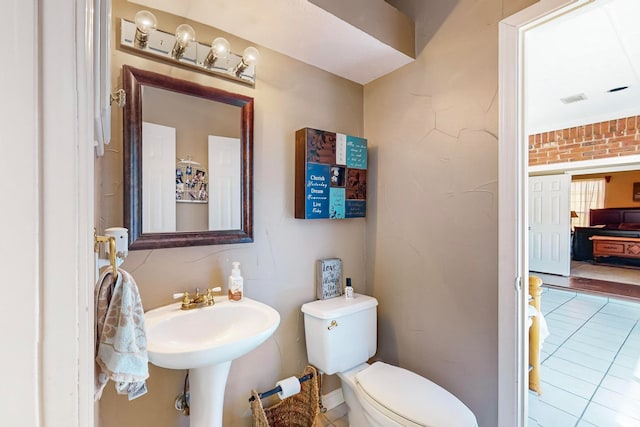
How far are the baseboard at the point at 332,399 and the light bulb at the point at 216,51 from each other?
2019mm

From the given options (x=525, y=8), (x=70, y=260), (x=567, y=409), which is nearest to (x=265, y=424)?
(x=70, y=260)

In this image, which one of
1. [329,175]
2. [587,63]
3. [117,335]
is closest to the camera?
[117,335]

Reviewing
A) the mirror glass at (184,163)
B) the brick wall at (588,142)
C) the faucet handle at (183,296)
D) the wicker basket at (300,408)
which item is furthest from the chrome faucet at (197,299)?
the brick wall at (588,142)

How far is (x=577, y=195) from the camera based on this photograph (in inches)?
308

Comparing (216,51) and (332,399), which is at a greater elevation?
(216,51)

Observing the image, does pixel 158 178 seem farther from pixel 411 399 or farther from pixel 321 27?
pixel 411 399

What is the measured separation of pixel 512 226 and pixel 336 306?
3.22ft

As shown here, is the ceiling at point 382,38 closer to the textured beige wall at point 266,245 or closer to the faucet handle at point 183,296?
the textured beige wall at point 266,245

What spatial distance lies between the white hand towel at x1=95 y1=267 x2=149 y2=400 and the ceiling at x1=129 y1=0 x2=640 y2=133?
4.11ft

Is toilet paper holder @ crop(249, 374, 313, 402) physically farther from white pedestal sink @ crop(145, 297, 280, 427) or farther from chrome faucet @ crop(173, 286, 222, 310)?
chrome faucet @ crop(173, 286, 222, 310)

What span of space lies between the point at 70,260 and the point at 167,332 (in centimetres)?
92

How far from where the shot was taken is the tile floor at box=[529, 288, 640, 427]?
182cm

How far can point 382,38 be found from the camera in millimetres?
1551

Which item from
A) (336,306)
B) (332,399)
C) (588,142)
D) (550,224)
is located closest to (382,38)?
(336,306)
